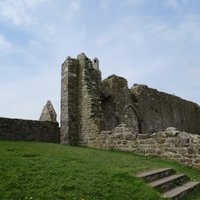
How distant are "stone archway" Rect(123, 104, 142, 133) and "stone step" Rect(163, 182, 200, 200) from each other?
1142 cm

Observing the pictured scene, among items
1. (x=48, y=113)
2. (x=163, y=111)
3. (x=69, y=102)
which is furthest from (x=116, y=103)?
(x=163, y=111)

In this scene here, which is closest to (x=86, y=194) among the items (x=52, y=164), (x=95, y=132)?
(x=52, y=164)

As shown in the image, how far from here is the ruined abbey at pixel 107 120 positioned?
9828mm

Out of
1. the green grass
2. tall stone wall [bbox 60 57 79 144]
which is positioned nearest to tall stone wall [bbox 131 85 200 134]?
tall stone wall [bbox 60 57 79 144]

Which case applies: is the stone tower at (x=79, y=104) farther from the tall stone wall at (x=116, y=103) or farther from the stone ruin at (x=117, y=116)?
the tall stone wall at (x=116, y=103)

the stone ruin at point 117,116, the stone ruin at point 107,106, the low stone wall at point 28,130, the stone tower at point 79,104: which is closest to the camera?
the stone ruin at point 117,116

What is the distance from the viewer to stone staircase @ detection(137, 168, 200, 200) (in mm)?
5947

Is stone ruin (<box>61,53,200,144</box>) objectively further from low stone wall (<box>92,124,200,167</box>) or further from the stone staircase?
the stone staircase

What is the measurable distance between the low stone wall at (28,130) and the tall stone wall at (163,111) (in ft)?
28.0

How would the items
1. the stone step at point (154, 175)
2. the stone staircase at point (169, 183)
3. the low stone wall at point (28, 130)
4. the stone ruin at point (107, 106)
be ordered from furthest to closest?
1. the stone ruin at point (107, 106)
2. the low stone wall at point (28, 130)
3. the stone step at point (154, 175)
4. the stone staircase at point (169, 183)

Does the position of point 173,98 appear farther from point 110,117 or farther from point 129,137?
point 129,137

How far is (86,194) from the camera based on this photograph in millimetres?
4691

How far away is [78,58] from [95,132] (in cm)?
437

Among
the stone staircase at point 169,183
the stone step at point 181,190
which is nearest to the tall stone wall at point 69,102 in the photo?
the stone staircase at point 169,183
